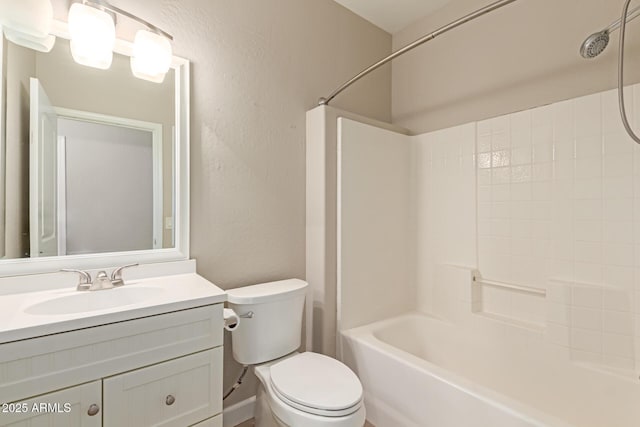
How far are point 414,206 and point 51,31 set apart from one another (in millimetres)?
2205

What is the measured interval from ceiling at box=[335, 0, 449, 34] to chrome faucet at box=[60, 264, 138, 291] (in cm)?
218

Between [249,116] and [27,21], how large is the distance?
3.04 feet

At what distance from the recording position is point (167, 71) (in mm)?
1480

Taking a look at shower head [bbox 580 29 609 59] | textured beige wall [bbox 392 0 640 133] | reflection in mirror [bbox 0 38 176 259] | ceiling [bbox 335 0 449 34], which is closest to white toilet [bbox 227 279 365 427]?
reflection in mirror [bbox 0 38 176 259]

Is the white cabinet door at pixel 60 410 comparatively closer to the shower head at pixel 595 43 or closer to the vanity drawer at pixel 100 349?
the vanity drawer at pixel 100 349

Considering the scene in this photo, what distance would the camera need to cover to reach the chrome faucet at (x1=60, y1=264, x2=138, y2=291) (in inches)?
47.9

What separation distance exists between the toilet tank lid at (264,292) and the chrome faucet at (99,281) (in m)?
0.46

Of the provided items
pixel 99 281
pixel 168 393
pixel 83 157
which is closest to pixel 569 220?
pixel 168 393

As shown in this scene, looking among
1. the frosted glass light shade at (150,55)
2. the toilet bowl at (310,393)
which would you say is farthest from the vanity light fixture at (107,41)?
the toilet bowl at (310,393)

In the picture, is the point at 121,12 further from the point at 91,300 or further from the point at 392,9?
the point at 392,9

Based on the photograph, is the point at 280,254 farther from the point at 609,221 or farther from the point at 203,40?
the point at 609,221

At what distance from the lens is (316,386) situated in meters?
1.29

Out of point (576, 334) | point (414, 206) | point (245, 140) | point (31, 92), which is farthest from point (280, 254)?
point (576, 334)

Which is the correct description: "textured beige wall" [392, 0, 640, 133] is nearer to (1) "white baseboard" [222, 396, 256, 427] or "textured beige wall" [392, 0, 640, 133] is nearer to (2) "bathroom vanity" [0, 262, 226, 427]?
(2) "bathroom vanity" [0, 262, 226, 427]
